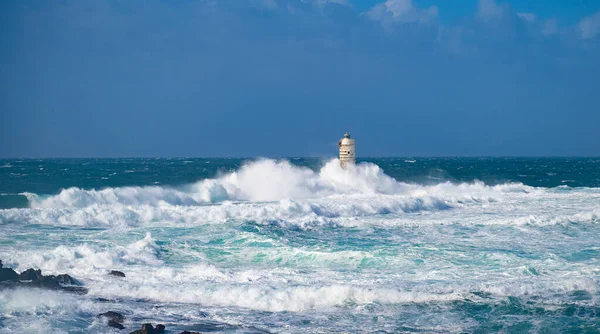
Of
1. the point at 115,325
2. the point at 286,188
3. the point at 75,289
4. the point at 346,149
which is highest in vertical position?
the point at 346,149

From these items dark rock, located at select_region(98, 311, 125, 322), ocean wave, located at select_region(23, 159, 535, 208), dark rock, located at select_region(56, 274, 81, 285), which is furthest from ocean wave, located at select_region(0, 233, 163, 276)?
ocean wave, located at select_region(23, 159, 535, 208)

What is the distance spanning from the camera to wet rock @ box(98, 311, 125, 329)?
8835 mm

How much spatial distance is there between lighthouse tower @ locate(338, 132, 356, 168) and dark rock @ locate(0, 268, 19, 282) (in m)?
21.2

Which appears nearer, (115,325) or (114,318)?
(115,325)

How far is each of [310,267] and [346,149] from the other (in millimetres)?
18721

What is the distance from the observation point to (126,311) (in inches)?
380

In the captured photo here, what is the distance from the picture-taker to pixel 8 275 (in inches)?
438

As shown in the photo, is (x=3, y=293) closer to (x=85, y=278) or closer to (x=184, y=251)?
(x=85, y=278)

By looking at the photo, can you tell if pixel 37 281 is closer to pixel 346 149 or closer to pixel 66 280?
pixel 66 280

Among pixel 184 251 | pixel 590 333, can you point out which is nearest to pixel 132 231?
pixel 184 251

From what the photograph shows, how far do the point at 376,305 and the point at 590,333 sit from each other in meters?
3.37

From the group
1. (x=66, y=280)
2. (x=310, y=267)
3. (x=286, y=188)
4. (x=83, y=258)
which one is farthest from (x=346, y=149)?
(x=66, y=280)

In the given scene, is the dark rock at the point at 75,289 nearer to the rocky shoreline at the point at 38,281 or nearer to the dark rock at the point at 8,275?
the rocky shoreline at the point at 38,281

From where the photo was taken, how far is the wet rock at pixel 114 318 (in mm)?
8835
